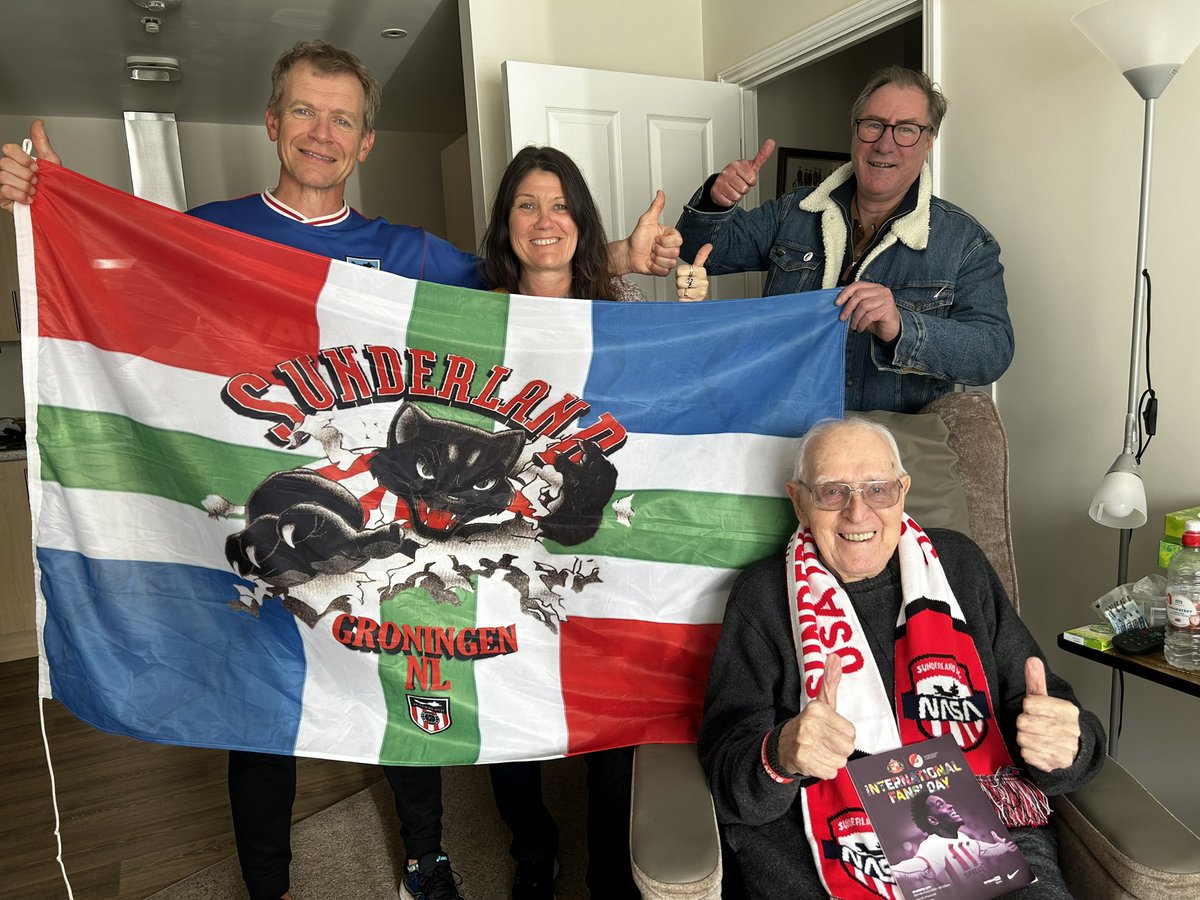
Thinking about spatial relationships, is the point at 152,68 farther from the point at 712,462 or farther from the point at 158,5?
the point at 712,462

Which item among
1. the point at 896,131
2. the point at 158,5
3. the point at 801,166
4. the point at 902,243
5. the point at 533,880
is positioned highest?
the point at 158,5

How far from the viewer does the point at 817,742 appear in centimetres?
126

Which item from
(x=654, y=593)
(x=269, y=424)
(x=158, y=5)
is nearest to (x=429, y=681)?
(x=654, y=593)

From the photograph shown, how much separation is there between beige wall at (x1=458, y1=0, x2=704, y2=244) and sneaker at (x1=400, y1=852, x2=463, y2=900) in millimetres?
2213

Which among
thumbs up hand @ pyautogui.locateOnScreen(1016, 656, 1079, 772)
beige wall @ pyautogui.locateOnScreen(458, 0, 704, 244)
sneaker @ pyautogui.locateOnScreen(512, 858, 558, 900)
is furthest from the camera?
beige wall @ pyautogui.locateOnScreen(458, 0, 704, 244)

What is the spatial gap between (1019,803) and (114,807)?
96.3 inches

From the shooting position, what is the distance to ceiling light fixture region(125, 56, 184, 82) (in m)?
3.99

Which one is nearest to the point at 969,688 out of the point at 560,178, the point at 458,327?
the point at 458,327

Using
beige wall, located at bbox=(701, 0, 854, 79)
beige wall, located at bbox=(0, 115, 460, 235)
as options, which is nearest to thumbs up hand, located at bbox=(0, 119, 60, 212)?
beige wall, located at bbox=(701, 0, 854, 79)

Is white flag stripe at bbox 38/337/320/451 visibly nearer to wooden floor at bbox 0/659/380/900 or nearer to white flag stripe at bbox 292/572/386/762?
white flag stripe at bbox 292/572/386/762

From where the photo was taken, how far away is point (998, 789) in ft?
4.55

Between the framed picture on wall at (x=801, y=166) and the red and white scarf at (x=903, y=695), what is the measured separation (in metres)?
2.64

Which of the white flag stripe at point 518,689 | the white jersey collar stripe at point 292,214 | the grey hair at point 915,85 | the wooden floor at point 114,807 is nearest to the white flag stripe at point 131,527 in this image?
the white flag stripe at point 518,689

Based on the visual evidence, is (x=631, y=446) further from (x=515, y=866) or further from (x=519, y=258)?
(x=515, y=866)
